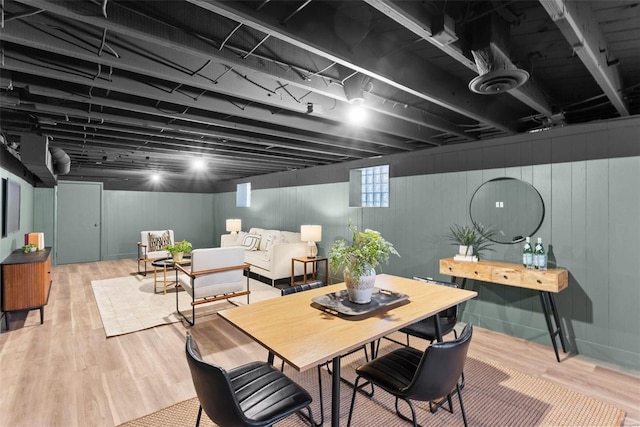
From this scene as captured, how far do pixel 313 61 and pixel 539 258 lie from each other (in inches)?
110

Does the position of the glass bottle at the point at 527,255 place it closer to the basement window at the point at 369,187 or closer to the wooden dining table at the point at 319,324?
the wooden dining table at the point at 319,324

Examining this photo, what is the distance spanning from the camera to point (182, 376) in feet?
8.64

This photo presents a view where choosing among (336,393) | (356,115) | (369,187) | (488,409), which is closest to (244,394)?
(336,393)

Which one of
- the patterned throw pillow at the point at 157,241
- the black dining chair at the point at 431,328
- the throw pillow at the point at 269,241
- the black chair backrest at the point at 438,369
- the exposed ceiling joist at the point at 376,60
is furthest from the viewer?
the patterned throw pillow at the point at 157,241

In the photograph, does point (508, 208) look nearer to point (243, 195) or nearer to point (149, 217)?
point (243, 195)

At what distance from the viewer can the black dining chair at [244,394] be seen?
4.24 feet

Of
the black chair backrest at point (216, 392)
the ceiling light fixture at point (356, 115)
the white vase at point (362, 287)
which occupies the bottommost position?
the black chair backrest at point (216, 392)

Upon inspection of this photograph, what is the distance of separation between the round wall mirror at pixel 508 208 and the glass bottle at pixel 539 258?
312 mm

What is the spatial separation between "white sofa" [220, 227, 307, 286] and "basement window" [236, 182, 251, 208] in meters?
1.82

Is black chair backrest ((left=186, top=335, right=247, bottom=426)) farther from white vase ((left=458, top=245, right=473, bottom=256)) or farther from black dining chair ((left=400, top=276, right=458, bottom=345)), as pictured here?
white vase ((left=458, top=245, right=473, bottom=256))

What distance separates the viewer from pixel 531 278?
289 cm

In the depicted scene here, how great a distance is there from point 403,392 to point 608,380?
7.38 ft

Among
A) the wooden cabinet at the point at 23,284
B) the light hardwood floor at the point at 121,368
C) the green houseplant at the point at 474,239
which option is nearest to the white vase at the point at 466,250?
the green houseplant at the point at 474,239

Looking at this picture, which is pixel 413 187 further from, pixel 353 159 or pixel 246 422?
pixel 246 422
